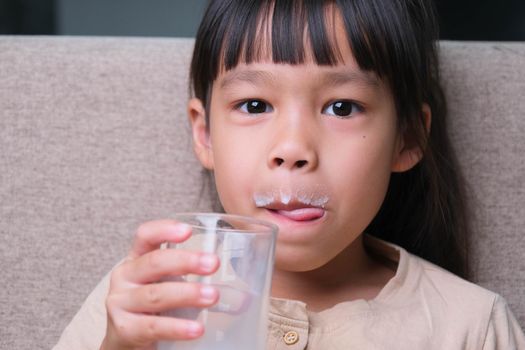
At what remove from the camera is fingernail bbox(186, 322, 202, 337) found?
2.20ft

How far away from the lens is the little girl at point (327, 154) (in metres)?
0.96

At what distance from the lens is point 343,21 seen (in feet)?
3.29

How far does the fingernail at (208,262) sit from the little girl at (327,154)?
205 mm

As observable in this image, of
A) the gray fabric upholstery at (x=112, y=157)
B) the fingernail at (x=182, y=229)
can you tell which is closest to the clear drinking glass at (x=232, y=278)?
the fingernail at (x=182, y=229)

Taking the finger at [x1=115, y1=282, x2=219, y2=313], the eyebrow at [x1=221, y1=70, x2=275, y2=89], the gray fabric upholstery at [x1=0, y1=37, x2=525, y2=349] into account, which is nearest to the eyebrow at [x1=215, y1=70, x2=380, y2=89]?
the eyebrow at [x1=221, y1=70, x2=275, y2=89]

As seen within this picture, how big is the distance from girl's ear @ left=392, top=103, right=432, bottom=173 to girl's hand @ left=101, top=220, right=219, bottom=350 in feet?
1.67

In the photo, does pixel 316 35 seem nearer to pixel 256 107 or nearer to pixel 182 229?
pixel 256 107

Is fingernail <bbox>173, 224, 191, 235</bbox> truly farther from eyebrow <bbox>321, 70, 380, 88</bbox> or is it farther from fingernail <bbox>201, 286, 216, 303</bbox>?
eyebrow <bbox>321, 70, 380, 88</bbox>

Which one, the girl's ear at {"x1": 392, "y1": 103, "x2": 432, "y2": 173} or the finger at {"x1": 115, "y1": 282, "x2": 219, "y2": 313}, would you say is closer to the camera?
the finger at {"x1": 115, "y1": 282, "x2": 219, "y2": 313}

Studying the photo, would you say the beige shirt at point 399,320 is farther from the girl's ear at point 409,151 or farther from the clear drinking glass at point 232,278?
the clear drinking glass at point 232,278

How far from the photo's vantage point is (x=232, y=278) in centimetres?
68

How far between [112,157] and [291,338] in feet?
1.59

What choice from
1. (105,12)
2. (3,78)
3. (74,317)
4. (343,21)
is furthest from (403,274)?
(105,12)

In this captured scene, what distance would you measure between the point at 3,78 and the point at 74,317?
17.3 inches
